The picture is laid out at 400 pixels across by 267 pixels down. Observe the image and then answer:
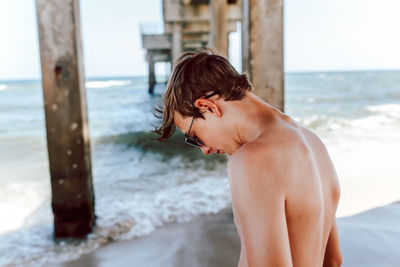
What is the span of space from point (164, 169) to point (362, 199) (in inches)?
143

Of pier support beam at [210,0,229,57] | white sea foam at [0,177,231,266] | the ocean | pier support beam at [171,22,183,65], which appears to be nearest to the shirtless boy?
the ocean

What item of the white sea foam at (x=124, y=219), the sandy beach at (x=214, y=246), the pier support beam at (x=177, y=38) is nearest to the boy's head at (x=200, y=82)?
the sandy beach at (x=214, y=246)

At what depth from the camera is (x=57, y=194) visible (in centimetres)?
287

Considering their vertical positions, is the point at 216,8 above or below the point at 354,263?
above

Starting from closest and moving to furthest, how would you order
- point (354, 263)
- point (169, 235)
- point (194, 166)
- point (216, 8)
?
point (354, 263) < point (169, 235) < point (194, 166) < point (216, 8)

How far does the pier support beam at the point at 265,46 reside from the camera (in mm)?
2701

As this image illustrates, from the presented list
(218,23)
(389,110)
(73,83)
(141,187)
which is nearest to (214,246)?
(73,83)

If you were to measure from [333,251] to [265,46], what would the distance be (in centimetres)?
185

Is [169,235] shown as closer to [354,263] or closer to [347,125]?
[354,263]

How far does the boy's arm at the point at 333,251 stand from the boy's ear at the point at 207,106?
620 mm

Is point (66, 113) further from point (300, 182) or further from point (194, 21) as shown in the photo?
point (194, 21)

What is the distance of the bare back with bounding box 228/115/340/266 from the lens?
928 mm

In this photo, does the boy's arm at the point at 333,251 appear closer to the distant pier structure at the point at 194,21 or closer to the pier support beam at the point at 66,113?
the pier support beam at the point at 66,113

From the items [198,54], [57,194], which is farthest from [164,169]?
[198,54]
